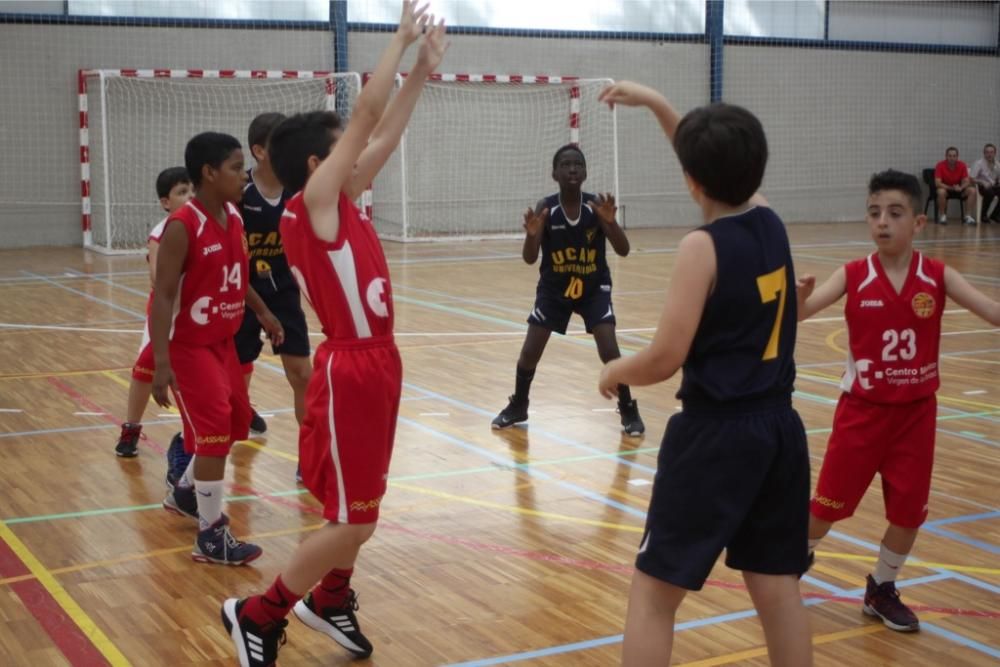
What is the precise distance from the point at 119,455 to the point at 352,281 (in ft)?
10.8

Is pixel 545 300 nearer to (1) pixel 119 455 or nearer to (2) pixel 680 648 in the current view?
(1) pixel 119 455

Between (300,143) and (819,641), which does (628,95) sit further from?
(819,641)

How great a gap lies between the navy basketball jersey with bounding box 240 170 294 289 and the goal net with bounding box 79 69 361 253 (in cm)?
1126

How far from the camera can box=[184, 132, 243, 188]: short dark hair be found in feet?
14.8

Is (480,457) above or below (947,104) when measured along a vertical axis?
below

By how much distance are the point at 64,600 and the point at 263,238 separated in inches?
88.2

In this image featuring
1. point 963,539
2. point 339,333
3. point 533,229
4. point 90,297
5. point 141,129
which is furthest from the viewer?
point 141,129

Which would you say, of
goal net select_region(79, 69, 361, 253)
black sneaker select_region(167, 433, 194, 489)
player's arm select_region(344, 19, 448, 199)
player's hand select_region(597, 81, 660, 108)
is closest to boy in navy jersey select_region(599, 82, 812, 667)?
player's hand select_region(597, 81, 660, 108)

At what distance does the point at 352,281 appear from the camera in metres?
3.30

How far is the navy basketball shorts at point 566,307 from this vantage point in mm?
6719

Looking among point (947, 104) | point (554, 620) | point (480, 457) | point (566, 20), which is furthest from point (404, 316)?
point (947, 104)

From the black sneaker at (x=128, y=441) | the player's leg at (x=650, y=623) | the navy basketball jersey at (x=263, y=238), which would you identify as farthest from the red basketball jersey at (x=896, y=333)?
the black sneaker at (x=128, y=441)

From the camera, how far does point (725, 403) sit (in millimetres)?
2666

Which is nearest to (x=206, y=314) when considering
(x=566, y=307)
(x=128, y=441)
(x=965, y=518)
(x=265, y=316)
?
(x=265, y=316)
